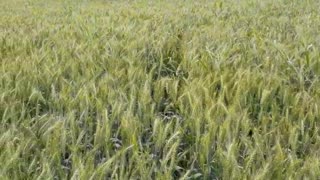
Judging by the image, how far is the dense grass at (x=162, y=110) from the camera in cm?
162

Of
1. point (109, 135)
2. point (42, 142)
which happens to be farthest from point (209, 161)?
point (42, 142)

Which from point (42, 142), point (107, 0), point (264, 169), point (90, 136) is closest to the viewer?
point (264, 169)

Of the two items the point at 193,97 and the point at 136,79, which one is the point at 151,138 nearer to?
the point at 193,97

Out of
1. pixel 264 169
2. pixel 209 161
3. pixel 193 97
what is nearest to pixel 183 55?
pixel 193 97

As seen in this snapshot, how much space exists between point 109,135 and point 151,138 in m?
0.23

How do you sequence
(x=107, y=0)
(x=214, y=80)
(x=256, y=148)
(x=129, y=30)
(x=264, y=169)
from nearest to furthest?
1. (x=264, y=169)
2. (x=256, y=148)
3. (x=214, y=80)
4. (x=129, y=30)
5. (x=107, y=0)

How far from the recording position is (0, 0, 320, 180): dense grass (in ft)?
5.32

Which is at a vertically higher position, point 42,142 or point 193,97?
point 193,97

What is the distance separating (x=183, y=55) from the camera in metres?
3.04

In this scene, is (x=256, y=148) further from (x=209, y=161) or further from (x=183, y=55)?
(x=183, y=55)

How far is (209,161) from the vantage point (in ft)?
5.57

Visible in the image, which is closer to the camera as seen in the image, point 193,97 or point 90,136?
point 90,136

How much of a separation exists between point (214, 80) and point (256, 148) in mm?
747

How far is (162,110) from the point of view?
229 centimetres
